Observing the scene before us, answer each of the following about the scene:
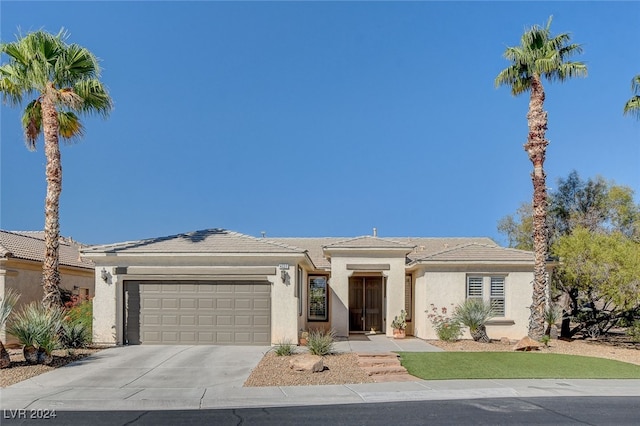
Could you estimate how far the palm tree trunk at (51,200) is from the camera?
51.1ft

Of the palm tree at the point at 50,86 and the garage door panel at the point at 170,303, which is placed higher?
the palm tree at the point at 50,86

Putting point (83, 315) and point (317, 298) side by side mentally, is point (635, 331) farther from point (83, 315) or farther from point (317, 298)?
point (83, 315)

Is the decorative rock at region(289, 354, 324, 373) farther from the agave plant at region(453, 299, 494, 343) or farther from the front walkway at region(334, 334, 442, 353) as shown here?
the agave plant at region(453, 299, 494, 343)

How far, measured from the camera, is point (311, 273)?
2323 centimetres

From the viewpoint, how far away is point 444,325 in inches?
755

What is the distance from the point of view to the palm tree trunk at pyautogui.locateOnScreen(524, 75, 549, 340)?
1872 centimetres

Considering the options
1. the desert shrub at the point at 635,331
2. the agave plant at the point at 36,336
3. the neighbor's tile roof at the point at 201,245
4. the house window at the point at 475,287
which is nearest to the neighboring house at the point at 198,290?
the neighbor's tile roof at the point at 201,245

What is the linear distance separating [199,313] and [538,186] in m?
13.7

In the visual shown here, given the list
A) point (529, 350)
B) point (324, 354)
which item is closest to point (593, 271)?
point (529, 350)

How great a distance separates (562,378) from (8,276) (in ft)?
58.5

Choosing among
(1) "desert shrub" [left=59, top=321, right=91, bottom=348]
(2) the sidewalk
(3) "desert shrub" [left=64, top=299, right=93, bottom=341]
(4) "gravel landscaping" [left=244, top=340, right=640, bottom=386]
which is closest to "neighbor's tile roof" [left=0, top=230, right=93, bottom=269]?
(3) "desert shrub" [left=64, top=299, right=93, bottom=341]

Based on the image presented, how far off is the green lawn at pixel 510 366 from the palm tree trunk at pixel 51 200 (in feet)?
36.5

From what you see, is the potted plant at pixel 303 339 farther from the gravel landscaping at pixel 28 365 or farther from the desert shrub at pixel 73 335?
the desert shrub at pixel 73 335

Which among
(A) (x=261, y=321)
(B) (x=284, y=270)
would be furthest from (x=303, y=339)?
(B) (x=284, y=270)
